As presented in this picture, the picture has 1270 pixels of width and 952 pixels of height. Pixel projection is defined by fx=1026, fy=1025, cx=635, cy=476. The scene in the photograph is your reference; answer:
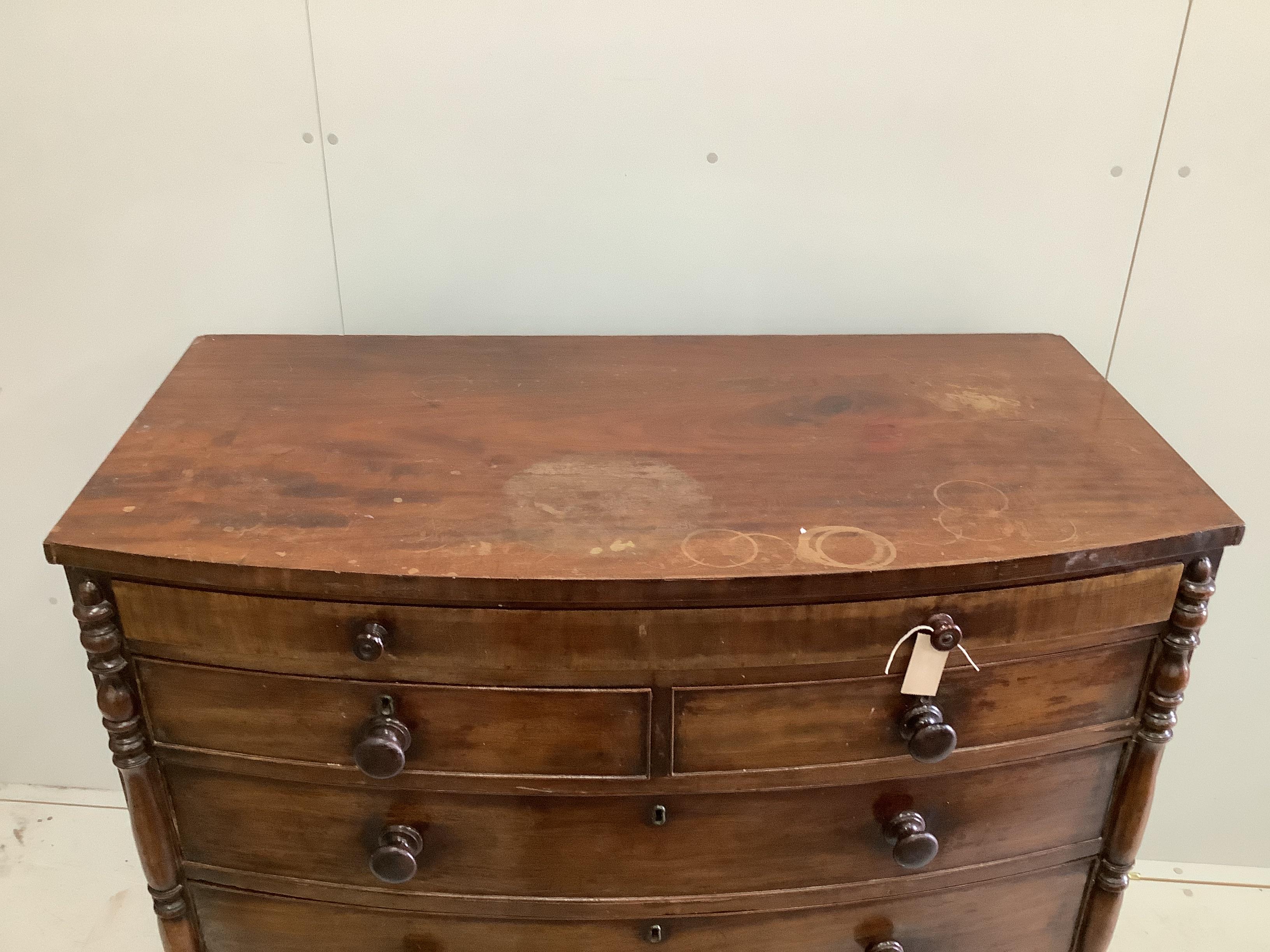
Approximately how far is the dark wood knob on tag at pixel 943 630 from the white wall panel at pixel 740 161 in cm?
55

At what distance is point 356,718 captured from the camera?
34.9 inches

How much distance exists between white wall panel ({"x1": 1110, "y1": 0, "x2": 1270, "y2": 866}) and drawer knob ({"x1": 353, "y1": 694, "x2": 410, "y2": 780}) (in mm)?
992

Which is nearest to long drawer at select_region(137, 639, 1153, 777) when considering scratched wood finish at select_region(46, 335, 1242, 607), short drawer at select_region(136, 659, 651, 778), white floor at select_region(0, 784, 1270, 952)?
short drawer at select_region(136, 659, 651, 778)

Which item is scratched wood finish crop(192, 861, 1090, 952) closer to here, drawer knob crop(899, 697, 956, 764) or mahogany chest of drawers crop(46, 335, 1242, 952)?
mahogany chest of drawers crop(46, 335, 1242, 952)

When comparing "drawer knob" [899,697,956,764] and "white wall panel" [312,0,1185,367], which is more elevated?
"white wall panel" [312,0,1185,367]

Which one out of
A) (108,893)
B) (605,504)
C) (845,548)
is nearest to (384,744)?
(605,504)

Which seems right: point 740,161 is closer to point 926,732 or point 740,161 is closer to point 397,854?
point 926,732

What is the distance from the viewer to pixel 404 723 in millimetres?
879

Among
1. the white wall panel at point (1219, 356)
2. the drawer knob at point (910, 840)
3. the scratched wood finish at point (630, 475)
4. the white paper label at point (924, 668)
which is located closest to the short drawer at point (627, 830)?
the drawer knob at point (910, 840)

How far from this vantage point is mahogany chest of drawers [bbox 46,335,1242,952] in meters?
0.83

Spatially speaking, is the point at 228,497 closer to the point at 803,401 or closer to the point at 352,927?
the point at 352,927

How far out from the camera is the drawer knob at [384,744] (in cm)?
86

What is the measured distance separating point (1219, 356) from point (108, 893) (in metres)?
1.72

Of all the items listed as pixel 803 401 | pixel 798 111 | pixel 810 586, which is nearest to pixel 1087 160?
pixel 798 111
